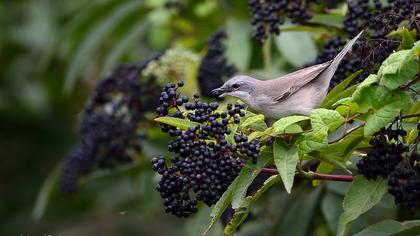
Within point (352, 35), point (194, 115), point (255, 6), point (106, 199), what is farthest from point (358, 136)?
point (106, 199)

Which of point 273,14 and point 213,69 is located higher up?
point 273,14

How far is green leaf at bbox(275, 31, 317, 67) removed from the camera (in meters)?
4.78

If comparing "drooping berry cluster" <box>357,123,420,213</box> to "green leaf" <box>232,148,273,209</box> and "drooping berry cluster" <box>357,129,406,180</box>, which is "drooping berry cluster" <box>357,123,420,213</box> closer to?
"drooping berry cluster" <box>357,129,406,180</box>

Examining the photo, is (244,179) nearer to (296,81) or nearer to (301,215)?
(296,81)

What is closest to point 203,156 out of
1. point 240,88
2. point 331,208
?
point 240,88

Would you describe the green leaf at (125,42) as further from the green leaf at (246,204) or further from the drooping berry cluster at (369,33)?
the green leaf at (246,204)

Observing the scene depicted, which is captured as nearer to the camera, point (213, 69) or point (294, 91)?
point (294, 91)

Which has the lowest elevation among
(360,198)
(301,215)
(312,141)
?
(301,215)

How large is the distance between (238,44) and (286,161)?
2.48 m

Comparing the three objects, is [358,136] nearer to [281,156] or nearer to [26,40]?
[281,156]

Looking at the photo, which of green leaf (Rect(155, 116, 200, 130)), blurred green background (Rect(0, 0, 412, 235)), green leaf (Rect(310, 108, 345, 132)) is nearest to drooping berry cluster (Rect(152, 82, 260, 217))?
green leaf (Rect(155, 116, 200, 130))

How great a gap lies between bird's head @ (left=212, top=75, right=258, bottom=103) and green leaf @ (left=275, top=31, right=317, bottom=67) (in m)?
0.75

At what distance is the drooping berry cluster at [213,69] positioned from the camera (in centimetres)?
479

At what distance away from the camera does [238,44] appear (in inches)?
205
